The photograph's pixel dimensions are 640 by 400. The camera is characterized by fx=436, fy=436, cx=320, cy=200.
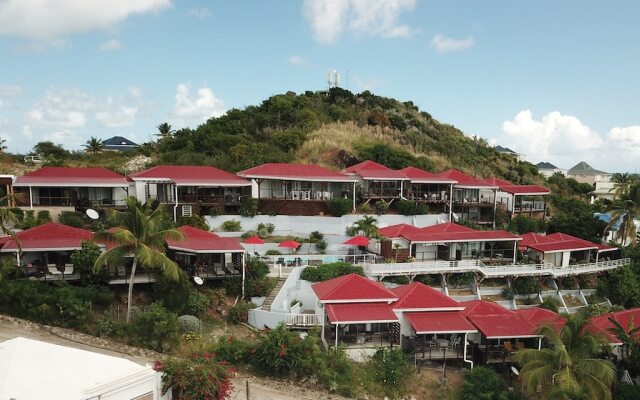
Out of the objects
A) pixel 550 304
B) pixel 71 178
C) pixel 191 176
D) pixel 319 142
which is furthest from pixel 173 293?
pixel 319 142

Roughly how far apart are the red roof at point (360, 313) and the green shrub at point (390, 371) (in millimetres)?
1594

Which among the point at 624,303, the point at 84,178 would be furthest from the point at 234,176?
the point at 624,303

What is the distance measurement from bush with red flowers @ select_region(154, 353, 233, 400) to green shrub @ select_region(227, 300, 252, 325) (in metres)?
7.57

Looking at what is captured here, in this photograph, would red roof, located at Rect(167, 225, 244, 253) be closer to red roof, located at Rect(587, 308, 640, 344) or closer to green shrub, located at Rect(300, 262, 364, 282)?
green shrub, located at Rect(300, 262, 364, 282)

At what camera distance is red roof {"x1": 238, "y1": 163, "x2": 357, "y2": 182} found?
3797 centimetres

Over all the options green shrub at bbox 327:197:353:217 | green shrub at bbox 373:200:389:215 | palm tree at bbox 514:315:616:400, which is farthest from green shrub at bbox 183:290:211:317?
green shrub at bbox 373:200:389:215

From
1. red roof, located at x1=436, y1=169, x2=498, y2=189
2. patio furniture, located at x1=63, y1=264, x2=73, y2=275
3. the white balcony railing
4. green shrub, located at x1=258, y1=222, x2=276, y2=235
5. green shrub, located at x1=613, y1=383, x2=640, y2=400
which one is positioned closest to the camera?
green shrub, located at x1=613, y1=383, x2=640, y2=400

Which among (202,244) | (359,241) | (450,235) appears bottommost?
(359,241)

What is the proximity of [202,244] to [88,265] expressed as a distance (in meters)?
6.04

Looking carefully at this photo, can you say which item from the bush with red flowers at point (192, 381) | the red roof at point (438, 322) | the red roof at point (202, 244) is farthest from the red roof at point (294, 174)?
the bush with red flowers at point (192, 381)

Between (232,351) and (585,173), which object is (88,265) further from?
(585,173)

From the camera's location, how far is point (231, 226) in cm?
A: 3400

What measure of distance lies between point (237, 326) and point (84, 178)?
67.9 feet

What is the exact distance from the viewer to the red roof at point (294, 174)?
38.0m
